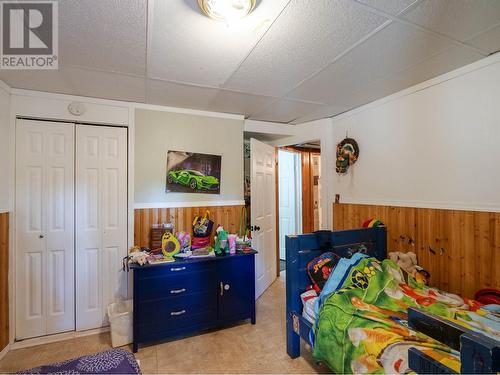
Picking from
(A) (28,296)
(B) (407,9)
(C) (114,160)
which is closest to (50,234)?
(A) (28,296)

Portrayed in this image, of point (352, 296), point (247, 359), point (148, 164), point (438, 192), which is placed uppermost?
point (148, 164)

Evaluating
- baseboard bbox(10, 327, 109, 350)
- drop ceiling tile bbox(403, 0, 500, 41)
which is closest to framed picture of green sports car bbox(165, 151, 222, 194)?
baseboard bbox(10, 327, 109, 350)

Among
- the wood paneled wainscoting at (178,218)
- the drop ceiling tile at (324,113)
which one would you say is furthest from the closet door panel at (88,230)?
the drop ceiling tile at (324,113)

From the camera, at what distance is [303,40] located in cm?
159

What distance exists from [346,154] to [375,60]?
1.24 meters

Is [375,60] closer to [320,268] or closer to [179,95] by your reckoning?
[320,268]

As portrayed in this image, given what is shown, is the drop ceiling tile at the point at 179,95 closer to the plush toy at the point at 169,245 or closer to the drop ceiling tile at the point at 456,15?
the plush toy at the point at 169,245

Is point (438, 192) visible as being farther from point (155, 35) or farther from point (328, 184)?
point (155, 35)

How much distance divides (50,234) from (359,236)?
9.54 ft

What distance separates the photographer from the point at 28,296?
2299mm

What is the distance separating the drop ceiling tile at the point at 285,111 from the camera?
8.91 feet

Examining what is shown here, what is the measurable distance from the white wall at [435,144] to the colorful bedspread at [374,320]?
2.71ft

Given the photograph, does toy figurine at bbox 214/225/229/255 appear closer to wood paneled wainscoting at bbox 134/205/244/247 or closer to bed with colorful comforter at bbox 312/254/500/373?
wood paneled wainscoting at bbox 134/205/244/247

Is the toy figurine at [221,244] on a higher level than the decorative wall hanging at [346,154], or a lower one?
lower
